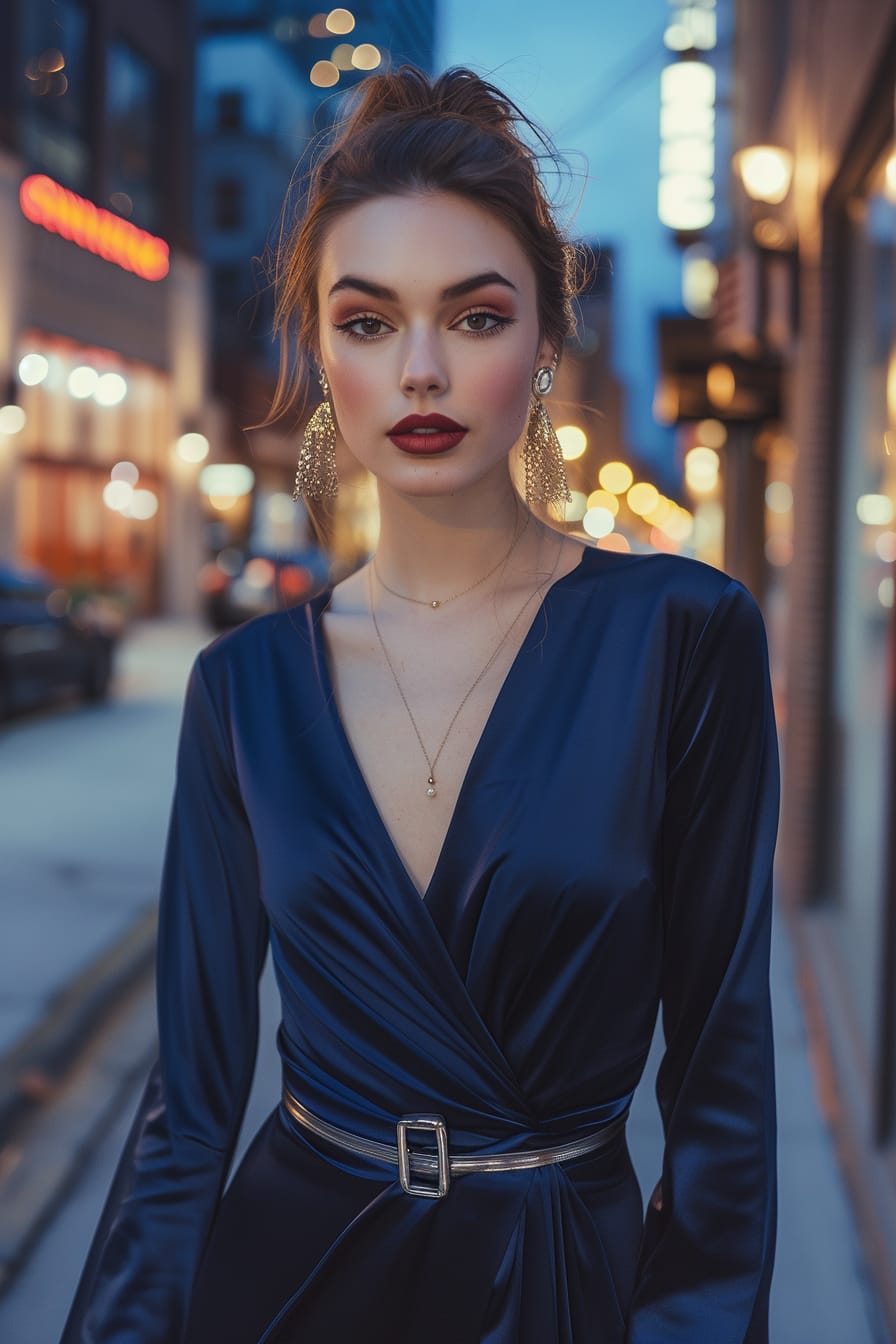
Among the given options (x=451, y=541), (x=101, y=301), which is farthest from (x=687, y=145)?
(x=101, y=301)

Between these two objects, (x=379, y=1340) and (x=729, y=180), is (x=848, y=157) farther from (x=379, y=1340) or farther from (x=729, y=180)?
(x=729, y=180)

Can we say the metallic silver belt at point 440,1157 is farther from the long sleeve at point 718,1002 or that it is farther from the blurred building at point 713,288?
the blurred building at point 713,288

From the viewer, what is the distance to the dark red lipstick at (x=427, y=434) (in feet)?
5.05

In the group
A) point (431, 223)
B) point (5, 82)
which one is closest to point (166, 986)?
point (431, 223)

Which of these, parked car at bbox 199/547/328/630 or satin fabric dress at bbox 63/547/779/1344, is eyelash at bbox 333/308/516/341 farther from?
parked car at bbox 199/547/328/630

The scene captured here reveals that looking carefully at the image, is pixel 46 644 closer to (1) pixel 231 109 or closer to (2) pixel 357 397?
(2) pixel 357 397

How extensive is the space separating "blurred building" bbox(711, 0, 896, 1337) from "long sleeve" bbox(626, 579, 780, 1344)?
6.54 feet

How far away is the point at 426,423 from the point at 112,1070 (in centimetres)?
367

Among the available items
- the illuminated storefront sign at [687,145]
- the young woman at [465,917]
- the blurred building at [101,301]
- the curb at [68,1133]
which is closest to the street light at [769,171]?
the curb at [68,1133]

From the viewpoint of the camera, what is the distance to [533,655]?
1577 millimetres

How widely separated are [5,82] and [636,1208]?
24.6 metres

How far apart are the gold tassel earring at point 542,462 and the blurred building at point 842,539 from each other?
2.02m

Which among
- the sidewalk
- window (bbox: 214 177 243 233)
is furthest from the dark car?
window (bbox: 214 177 243 233)

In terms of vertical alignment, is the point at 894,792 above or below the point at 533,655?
below
